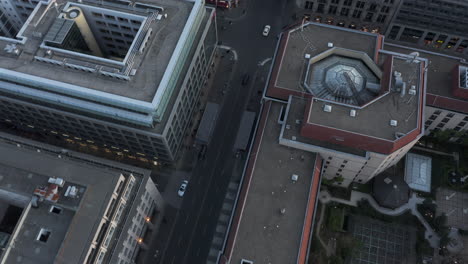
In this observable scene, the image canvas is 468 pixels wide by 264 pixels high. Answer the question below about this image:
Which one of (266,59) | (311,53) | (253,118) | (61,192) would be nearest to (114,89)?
(61,192)

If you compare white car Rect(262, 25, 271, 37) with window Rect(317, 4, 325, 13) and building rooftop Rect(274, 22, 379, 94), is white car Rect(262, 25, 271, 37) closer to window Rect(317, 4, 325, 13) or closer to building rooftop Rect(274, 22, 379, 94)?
window Rect(317, 4, 325, 13)

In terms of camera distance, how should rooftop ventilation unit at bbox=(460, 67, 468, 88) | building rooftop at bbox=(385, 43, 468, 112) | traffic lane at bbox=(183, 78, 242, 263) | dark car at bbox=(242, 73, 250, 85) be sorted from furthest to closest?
dark car at bbox=(242, 73, 250, 85) → traffic lane at bbox=(183, 78, 242, 263) → building rooftop at bbox=(385, 43, 468, 112) → rooftop ventilation unit at bbox=(460, 67, 468, 88)

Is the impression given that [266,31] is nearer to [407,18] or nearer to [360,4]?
[360,4]

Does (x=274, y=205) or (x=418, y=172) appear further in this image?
(x=418, y=172)

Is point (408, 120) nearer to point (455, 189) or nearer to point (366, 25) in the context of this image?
point (455, 189)

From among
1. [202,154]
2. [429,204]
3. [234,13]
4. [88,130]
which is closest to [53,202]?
[88,130]

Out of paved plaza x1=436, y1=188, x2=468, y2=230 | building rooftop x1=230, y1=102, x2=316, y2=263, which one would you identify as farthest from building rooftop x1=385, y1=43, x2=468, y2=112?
→ building rooftop x1=230, y1=102, x2=316, y2=263
